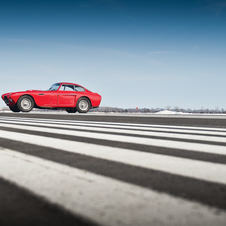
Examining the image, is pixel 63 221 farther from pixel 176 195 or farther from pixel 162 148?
pixel 162 148

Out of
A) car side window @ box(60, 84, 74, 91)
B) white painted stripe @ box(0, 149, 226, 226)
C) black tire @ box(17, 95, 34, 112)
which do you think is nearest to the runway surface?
white painted stripe @ box(0, 149, 226, 226)

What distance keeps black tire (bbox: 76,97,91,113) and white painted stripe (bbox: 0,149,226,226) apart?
36.2 feet

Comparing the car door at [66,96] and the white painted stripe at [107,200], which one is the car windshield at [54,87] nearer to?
the car door at [66,96]

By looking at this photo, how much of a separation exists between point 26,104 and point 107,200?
11.3 meters

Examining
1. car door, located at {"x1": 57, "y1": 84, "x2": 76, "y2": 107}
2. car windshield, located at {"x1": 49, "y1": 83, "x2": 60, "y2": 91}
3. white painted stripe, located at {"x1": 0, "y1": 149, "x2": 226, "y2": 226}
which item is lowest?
white painted stripe, located at {"x1": 0, "y1": 149, "x2": 226, "y2": 226}

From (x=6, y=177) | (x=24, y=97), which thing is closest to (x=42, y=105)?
(x=24, y=97)

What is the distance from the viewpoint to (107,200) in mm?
1220

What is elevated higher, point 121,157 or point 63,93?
point 63,93

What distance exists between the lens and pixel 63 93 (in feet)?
40.4

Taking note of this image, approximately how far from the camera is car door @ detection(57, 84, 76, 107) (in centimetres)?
1228

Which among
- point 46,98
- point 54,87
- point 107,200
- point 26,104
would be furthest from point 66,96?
point 107,200

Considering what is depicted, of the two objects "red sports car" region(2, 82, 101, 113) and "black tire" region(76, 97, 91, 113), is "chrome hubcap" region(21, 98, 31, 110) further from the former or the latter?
"black tire" region(76, 97, 91, 113)

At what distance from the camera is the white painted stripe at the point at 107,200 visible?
1.03 meters

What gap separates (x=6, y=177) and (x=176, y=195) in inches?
44.7
